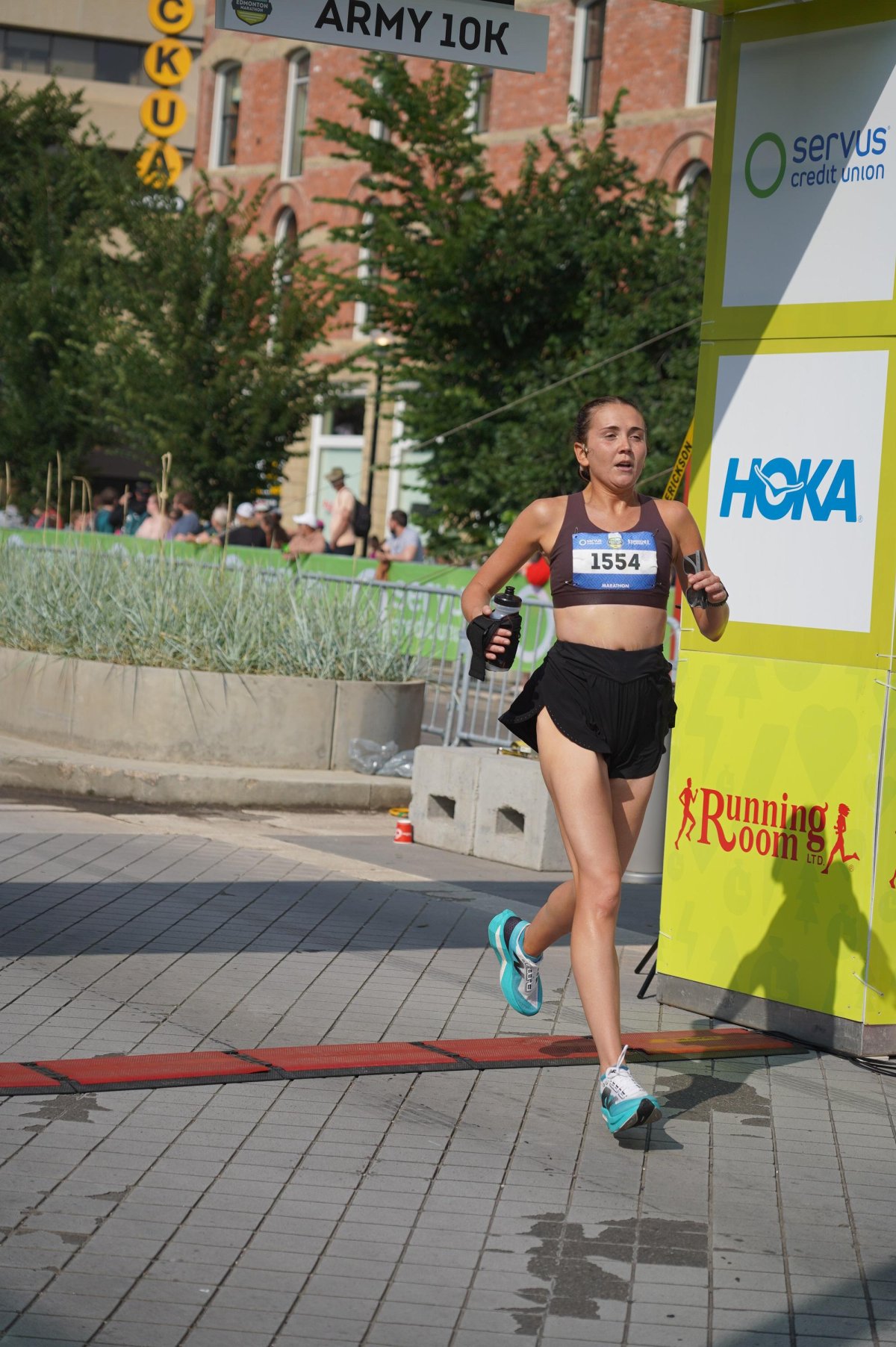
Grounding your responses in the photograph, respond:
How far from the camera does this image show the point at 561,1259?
4.13 meters

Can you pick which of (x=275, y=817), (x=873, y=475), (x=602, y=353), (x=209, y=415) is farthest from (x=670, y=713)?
(x=209, y=415)

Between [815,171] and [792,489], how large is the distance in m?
1.09

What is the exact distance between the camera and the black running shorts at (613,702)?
530 cm

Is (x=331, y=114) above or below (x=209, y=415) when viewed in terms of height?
above

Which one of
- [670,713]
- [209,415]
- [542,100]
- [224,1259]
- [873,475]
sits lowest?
[224,1259]

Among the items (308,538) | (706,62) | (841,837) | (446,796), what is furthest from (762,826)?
(706,62)

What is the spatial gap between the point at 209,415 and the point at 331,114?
14.2m

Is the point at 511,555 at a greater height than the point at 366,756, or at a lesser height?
greater

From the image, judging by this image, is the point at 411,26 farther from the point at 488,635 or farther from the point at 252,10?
the point at 488,635

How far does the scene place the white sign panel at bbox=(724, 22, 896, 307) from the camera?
613 centimetres

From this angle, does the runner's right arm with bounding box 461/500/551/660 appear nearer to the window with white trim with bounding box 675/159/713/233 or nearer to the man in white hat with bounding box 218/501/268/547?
the man in white hat with bounding box 218/501/268/547

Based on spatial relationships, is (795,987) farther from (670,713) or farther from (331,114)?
(331,114)

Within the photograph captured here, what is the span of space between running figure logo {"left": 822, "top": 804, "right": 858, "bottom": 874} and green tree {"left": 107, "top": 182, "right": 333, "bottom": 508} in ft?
76.3

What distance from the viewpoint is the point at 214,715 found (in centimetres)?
1154
